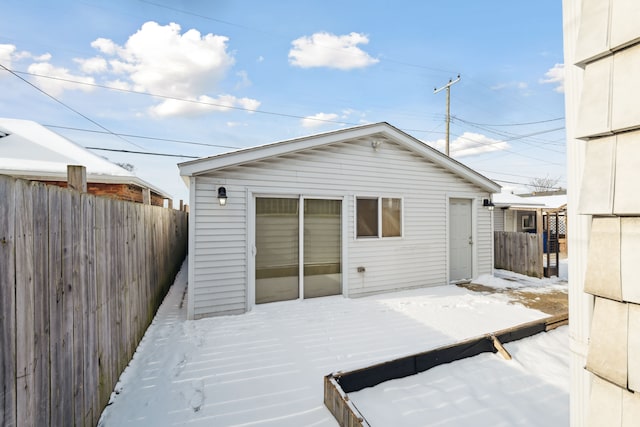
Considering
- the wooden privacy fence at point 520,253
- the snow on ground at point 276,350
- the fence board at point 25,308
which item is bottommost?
the snow on ground at point 276,350

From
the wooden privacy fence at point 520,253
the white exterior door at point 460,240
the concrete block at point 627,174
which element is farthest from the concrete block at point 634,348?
the wooden privacy fence at point 520,253

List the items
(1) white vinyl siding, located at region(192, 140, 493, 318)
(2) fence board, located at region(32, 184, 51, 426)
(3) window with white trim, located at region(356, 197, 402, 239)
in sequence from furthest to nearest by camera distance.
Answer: (3) window with white trim, located at region(356, 197, 402, 239) < (1) white vinyl siding, located at region(192, 140, 493, 318) < (2) fence board, located at region(32, 184, 51, 426)

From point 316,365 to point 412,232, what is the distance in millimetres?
4083

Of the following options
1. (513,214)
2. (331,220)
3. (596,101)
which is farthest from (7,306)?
(513,214)

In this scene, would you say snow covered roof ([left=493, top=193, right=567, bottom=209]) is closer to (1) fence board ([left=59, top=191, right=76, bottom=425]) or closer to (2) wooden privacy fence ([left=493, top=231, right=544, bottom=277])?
(2) wooden privacy fence ([left=493, top=231, right=544, bottom=277])

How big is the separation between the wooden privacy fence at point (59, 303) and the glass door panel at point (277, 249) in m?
2.29

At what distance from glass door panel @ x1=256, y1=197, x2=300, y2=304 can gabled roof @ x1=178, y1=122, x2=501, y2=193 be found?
2.74ft

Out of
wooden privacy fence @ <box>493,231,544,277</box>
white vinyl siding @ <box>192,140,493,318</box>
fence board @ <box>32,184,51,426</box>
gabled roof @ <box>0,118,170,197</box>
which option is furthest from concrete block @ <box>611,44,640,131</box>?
gabled roof @ <box>0,118,170,197</box>

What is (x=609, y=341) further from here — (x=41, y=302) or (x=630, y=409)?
(x=41, y=302)

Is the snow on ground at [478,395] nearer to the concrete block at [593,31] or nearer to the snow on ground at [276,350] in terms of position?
the snow on ground at [276,350]

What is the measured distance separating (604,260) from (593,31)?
585 millimetres

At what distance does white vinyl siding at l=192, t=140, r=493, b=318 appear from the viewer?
4.77 metres

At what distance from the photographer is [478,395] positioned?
8.70 feet

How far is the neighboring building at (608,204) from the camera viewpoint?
2.12 ft
